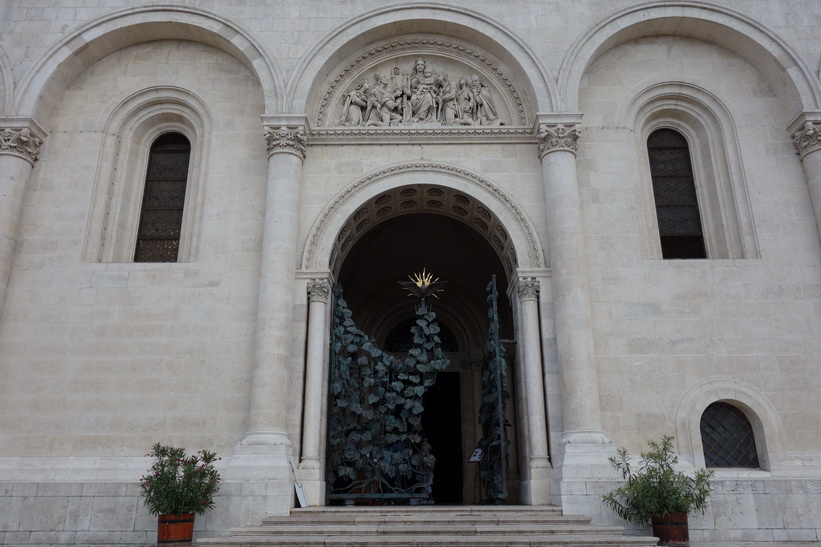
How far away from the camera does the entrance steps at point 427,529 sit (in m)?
8.98

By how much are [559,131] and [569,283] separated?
318cm

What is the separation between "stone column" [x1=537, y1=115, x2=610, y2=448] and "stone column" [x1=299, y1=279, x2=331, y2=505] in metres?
4.46

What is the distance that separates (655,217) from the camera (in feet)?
44.8

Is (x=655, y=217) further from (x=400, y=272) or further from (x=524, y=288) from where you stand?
(x=400, y=272)

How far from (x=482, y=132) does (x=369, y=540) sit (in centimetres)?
840

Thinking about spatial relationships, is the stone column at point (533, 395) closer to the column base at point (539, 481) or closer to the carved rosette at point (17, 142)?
the column base at point (539, 481)

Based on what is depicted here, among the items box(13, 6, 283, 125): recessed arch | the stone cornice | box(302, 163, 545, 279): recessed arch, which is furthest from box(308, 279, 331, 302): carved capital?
box(13, 6, 283, 125): recessed arch

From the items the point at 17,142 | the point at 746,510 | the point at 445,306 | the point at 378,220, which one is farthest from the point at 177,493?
the point at 445,306

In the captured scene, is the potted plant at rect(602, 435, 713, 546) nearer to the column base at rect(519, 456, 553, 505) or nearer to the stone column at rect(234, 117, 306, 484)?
the column base at rect(519, 456, 553, 505)

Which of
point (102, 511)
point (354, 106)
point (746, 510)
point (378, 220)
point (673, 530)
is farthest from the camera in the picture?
point (378, 220)

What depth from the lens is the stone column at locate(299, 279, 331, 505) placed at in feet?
38.5

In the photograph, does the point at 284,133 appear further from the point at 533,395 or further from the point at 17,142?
the point at 533,395

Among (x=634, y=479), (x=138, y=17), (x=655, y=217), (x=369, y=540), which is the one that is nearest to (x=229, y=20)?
(x=138, y=17)

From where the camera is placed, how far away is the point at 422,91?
14281 millimetres
